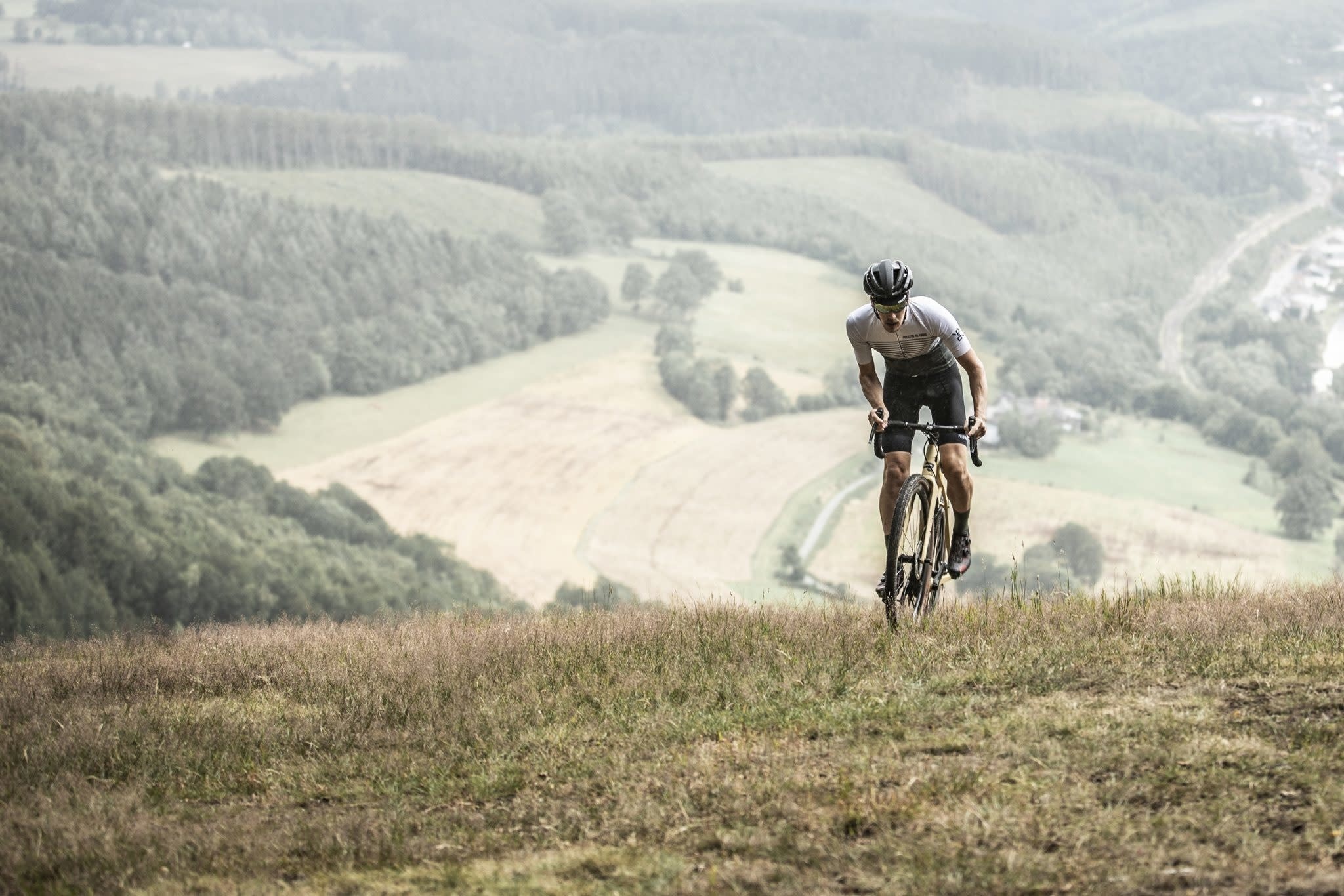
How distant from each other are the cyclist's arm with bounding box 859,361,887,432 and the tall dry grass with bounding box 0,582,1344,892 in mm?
1290

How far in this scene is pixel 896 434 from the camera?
28.8 feet

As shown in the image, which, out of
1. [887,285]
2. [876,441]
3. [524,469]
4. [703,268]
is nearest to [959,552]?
[876,441]

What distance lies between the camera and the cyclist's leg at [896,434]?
8.76 meters

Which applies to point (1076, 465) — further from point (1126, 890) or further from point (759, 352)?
point (1126, 890)

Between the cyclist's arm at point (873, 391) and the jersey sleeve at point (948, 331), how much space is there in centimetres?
46

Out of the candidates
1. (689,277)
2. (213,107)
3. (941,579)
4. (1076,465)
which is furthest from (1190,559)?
(213,107)

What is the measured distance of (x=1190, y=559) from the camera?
315ft

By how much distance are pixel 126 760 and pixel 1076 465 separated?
118206mm

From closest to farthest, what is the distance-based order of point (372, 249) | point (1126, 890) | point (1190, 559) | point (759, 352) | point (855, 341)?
1. point (1126, 890)
2. point (855, 341)
3. point (1190, 559)
4. point (759, 352)
5. point (372, 249)

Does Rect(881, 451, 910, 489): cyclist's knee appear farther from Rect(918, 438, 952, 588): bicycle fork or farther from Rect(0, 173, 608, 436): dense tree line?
Rect(0, 173, 608, 436): dense tree line

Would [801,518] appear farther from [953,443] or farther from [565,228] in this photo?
[565,228]

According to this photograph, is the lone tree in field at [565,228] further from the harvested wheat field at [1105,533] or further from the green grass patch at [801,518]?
the harvested wheat field at [1105,533]

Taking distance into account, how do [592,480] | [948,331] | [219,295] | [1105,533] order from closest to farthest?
[948,331] < [1105,533] < [592,480] < [219,295]

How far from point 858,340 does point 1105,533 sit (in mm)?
94867
